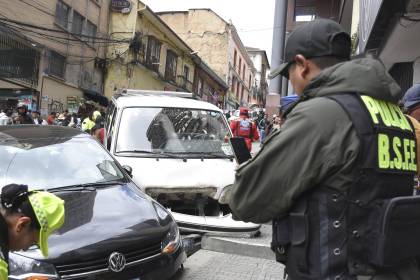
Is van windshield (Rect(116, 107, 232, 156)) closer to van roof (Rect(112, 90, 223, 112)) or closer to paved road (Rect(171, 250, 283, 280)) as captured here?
van roof (Rect(112, 90, 223, 112))

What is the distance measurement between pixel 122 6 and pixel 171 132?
64.5 feet

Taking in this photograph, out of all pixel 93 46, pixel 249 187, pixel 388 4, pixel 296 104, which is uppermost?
pixel 93 46

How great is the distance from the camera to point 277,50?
18766mm

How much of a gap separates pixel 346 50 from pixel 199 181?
389 centimetres

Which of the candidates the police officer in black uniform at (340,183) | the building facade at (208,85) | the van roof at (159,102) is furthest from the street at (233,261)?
the building facade at (208,85)

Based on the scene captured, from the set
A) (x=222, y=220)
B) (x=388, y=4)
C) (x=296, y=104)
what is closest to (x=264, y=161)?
(x=296, y=104)

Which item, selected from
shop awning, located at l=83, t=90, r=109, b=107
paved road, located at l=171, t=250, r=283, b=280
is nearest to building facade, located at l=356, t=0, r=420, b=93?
paved road, located at l=171, t=250, r=283, b=280

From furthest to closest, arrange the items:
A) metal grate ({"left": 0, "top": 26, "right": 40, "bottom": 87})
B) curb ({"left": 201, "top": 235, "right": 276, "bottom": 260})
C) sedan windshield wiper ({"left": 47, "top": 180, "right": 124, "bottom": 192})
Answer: metal grate ({"left": 0, "top": 26, "right": 40, "bottom": 87}), curb ({"left": 201, "top": 235, "right": 276, "bottom": 260}), sedan windshield wiper ({"left": 47, "top": 180, "right": 124, "bottom": 192})

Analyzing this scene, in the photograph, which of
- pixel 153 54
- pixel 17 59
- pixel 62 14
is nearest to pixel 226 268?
pixel 17 59

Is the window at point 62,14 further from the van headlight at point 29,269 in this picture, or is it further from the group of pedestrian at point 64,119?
the van headlight at point 29,269

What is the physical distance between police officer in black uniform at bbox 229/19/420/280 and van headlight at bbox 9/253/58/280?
76.2 inches

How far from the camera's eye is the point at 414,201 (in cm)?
175

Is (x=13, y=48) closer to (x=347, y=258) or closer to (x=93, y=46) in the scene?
(x=93, y=46)

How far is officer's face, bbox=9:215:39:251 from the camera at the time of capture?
175 centimetres
